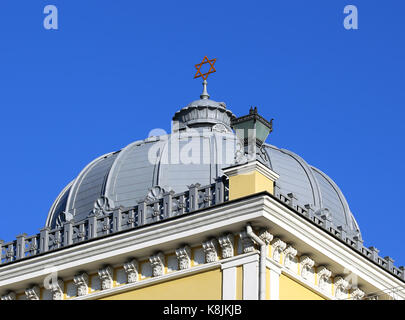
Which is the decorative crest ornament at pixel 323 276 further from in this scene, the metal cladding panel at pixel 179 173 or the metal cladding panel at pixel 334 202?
the metal cladding panel at pixel 334 202

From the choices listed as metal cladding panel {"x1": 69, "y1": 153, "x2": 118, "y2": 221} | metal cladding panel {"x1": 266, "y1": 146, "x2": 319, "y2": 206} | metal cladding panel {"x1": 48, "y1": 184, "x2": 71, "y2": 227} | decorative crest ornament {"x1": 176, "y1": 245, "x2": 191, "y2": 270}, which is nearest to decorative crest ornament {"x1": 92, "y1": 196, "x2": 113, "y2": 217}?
metal cladding panel {"x1": 69, "y1": 153, "x2": 118, "y2": 221}

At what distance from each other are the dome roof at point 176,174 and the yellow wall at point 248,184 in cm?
647

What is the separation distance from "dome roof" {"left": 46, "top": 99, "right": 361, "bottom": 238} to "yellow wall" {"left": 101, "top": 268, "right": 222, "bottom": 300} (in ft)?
19.4

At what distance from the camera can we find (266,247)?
111 feet

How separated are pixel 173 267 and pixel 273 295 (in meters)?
2.71

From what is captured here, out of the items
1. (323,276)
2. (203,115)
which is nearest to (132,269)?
(323,276)

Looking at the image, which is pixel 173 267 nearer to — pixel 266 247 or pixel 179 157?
pixel 266 247

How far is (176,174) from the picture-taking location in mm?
41844

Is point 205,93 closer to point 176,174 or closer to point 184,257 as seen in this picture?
point 176,174

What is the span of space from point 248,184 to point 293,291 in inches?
109

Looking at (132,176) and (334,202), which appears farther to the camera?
(334,202)

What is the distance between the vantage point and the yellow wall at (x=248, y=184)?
112ft

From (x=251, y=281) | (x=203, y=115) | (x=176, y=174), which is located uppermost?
(x=203, y=115)

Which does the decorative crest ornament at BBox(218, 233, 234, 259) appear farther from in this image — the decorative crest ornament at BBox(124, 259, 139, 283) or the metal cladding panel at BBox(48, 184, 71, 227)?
the metal cladding panel at BBox(48, 184, 71, 227)
